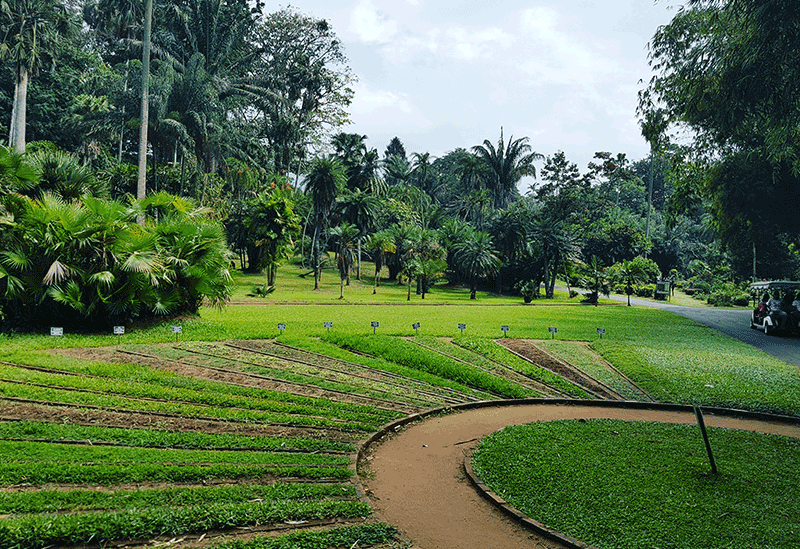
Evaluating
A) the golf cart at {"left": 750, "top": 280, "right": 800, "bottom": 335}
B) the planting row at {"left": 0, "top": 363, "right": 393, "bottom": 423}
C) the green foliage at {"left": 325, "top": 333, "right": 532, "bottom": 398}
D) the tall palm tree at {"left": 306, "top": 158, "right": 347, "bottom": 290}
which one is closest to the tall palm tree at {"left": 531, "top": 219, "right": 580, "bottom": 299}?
the tall palm tree at {"left": 306, "top": 158, "right": 347, "bottom": 290}

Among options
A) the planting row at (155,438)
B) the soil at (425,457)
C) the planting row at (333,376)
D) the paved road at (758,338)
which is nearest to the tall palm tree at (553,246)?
the paved road at (758,338)

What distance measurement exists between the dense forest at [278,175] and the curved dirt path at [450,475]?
7.75 metres

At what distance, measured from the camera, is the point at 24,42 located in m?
32.3

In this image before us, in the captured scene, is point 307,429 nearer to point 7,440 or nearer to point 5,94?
point 7,440

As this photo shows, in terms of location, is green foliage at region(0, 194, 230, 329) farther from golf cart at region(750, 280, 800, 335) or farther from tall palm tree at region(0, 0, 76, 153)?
tall palm tree at region(0, 0, 76, 153)

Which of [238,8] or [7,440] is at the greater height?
[238,8]

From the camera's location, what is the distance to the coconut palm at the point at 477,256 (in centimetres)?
4009

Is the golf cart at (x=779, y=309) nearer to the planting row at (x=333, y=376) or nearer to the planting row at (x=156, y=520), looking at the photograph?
the planting row at (x=333, y=376)

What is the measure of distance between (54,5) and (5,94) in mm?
8950

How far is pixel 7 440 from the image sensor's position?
20.3 ft

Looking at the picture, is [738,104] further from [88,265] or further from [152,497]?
[88,265]

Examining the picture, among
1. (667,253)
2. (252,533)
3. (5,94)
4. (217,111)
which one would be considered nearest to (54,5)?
(5,94)

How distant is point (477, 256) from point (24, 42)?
31184mm

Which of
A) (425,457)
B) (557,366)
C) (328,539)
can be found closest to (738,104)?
(557,366)
